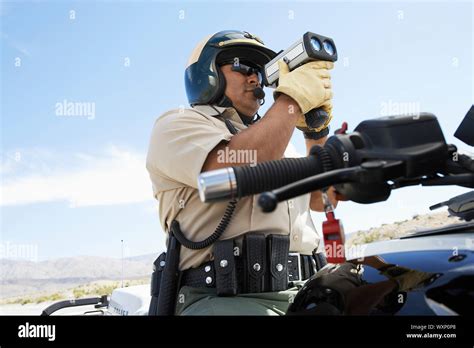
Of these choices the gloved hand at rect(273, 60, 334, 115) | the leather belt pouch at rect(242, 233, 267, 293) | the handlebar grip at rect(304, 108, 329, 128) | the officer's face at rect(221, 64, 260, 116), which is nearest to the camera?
the gloved hand at rect(273, 60, 334, 115)

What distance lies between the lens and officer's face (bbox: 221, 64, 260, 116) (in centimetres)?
286

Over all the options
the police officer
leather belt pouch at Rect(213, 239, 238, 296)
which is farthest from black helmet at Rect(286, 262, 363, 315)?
leather belt pouch at Rect(213, 239, 238, 296)

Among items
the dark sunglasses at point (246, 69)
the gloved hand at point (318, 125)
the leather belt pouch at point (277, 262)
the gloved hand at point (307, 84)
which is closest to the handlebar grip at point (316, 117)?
the gloved hand at point (318, 125)

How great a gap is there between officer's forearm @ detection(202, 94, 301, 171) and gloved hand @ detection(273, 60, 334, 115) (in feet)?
0.23

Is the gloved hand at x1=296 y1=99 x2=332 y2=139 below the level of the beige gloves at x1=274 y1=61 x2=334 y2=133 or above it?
below

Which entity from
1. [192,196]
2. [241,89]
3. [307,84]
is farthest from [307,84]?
[241,89]

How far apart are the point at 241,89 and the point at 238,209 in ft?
3.01

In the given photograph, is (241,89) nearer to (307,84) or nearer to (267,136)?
(267,136)

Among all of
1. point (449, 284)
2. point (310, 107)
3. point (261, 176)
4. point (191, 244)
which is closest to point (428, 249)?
point (449, 284)

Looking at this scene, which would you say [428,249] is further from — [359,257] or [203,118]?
[203,118]

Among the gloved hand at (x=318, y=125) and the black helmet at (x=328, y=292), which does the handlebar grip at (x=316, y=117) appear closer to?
the gloved hand at (x=318, y=125)

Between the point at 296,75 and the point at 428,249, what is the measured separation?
0.96 meters

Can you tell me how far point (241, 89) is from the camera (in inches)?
113

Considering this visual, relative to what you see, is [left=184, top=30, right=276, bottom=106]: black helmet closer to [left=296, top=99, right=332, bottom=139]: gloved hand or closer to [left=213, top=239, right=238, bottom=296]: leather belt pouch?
[left=296, top=99, right=332, bottom=139]: gloved hand
